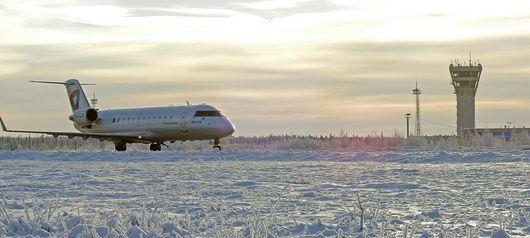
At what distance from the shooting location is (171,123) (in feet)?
140

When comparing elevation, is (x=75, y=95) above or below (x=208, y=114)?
above

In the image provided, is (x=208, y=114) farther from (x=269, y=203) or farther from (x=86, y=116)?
(x=269, y=203)

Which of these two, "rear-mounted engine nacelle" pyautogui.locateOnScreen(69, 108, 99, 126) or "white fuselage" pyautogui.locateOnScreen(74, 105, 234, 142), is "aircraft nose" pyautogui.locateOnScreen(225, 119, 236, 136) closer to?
"white fuselage" pyautogui.locateOnScreen(74, 105, 234, 142)

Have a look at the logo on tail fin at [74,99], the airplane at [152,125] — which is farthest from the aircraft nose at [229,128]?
the logo on tail fin at [74,99]

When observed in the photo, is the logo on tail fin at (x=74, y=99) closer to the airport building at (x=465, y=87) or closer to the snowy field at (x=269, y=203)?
the snowy field at (x=269, y=203)

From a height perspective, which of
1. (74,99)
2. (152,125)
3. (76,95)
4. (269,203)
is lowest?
(269,203)

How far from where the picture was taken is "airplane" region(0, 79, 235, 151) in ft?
135

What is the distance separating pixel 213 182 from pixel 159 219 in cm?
768

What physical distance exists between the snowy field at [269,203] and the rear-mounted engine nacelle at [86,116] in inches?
1113

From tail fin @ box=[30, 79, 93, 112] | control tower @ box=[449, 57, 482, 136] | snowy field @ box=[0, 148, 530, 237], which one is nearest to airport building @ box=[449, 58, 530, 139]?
control tower @ box=[449, 57, 482, 136]

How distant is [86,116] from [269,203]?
38.9 metres

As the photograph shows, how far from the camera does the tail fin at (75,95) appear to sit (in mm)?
53750

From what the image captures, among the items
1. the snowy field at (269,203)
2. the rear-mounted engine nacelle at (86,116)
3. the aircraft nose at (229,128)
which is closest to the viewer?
the snowy field at (269,203)

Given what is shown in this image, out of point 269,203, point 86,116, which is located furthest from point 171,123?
point 269,203
